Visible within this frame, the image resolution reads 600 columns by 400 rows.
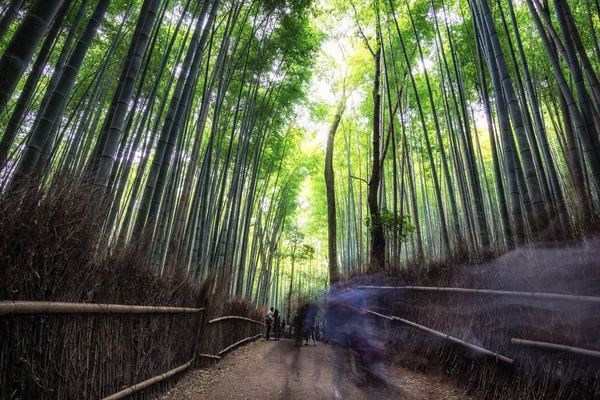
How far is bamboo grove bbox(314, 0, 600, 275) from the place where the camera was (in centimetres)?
267

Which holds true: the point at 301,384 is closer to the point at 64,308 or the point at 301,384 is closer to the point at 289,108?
the point at 64,308

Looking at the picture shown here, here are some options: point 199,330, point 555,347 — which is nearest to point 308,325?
point 199,330

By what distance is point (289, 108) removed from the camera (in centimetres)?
829

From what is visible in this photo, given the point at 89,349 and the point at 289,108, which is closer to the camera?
the point at 89,349

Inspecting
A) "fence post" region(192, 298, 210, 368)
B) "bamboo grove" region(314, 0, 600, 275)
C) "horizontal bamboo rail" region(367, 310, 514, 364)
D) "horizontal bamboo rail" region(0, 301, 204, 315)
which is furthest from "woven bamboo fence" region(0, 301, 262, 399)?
"bamboo grove" region(314, 0, 600, 275)

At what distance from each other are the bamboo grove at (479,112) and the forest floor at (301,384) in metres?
1.42

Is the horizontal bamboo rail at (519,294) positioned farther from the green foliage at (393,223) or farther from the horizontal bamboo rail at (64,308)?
the horizontal bamboo rail at (64,308)

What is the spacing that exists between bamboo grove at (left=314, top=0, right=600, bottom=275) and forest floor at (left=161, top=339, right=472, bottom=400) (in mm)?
1420

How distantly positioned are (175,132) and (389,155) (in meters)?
7.64

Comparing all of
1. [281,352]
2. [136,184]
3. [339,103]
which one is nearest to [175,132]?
[136,184]

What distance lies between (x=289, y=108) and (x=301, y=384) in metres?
6.58

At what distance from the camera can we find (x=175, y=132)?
3.36 meters

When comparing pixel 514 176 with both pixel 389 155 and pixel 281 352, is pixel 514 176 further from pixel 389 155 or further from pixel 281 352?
pixel 389 155

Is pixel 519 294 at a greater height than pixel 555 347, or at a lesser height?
greater
